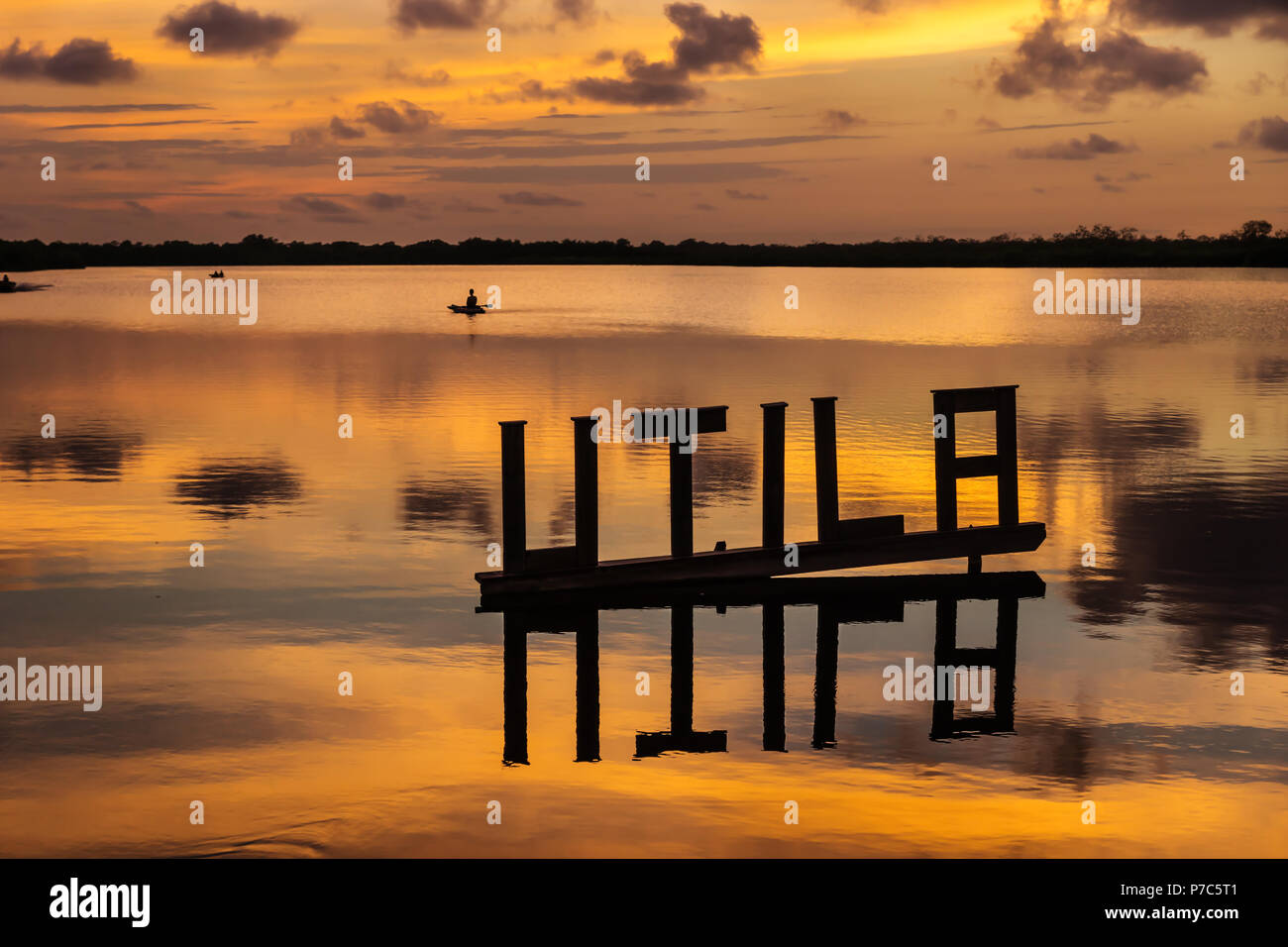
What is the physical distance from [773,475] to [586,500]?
3.01 metres

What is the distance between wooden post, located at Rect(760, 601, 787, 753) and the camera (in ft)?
43.3

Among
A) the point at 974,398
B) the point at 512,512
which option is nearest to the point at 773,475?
the point at 974,398

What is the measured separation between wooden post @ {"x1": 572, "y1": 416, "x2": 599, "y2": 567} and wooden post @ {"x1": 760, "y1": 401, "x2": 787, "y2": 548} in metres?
2.54

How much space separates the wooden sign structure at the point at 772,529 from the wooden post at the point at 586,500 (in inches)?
0.5

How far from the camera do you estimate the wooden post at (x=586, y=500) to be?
18328 mm

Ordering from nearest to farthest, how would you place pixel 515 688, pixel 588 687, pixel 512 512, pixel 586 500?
pixel 515 688 → pixel 588 687 → pixel 512 512 → pixel 586 500

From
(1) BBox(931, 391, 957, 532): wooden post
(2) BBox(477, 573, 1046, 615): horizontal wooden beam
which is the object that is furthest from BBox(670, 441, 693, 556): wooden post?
(1) BBox(931, 391, 957, 532): wooden post

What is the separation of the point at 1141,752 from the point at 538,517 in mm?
13155

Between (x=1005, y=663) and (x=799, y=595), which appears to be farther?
(x=799, y=595)

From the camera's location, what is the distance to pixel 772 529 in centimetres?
1945

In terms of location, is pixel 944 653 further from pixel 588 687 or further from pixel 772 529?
pixel 588 687

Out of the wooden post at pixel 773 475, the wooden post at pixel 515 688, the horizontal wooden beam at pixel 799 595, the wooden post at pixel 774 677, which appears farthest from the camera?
the wooden post at pixel 773 475

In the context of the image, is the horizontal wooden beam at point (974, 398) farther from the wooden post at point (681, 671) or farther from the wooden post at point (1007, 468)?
the wooden post at point (681, 671)

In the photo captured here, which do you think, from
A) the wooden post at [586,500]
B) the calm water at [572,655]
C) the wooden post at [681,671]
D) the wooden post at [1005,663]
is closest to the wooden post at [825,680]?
the calm water at [572,655]
